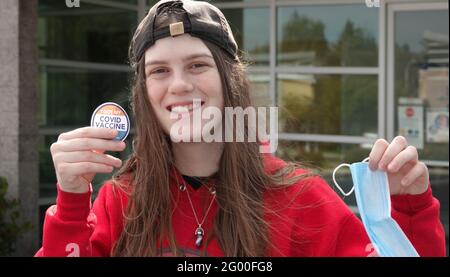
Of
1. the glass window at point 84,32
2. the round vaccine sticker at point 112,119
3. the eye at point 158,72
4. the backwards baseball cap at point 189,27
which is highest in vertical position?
the glass window at point 84,32

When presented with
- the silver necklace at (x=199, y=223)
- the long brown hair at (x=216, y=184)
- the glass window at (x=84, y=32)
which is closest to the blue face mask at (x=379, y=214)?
the long brown hair at (x=216, y=184)

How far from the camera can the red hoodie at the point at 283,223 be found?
5.78 ft

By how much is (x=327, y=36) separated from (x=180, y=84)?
21.8ft

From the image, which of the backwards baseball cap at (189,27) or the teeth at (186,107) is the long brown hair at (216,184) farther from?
the teeth at (186,107)

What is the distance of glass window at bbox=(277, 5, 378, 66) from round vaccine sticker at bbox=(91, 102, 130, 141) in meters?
6.27

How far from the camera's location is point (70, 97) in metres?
7.40

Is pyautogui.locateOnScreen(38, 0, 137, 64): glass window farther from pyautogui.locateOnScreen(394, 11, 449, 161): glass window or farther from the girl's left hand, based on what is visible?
the girl's left hand

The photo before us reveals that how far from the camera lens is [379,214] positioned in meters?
1.73

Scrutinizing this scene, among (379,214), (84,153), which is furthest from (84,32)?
(379,214)

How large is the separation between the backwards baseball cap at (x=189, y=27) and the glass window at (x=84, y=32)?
5189 millimetres

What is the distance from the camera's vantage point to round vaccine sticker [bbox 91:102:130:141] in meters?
1.84

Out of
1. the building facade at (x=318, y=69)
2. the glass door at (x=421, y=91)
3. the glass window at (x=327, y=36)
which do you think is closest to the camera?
the building facade at (x=318, y=69)

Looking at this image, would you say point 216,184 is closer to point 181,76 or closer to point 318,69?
point 181,76
